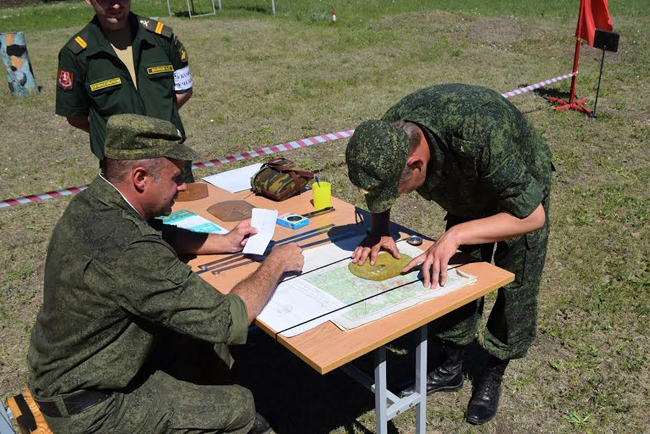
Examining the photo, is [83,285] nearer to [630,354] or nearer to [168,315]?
[168,315]

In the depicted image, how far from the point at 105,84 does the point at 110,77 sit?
0.06 meters

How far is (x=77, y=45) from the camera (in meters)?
3.74

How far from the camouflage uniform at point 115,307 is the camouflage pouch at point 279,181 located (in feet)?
4.03

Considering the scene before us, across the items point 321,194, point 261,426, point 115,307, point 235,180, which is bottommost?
point 261,426

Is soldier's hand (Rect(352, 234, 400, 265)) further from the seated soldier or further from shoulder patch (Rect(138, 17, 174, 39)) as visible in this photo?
shoulder patch (Rect(138, 17, 174, 39))

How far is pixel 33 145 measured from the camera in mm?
7953

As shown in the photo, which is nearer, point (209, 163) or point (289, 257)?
point (289, 257)

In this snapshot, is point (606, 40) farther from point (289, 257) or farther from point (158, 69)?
point (289, 257)

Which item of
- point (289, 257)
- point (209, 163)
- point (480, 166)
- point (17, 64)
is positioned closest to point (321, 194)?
point (289, 257)

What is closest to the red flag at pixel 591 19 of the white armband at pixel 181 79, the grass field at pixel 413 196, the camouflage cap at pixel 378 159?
the grass field at pixel 413 196

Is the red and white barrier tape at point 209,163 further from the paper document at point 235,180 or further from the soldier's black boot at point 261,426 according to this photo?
the soldier's black boot at point 261,426

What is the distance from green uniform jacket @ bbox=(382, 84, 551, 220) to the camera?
7.48 feet

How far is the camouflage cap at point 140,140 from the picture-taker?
1.99m

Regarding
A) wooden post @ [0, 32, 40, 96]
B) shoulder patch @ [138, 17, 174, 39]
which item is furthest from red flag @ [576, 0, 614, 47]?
wooden post @ [0, 32, 40, 96]
